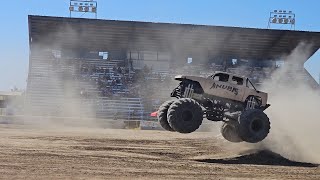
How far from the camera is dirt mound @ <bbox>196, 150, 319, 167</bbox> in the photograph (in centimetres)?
1365

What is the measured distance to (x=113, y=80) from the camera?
145 ft

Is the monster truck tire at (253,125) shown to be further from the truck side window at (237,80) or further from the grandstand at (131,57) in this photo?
the grandstand at (131,57)

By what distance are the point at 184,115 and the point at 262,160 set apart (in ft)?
8.39

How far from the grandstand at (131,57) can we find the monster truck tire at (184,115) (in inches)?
1030

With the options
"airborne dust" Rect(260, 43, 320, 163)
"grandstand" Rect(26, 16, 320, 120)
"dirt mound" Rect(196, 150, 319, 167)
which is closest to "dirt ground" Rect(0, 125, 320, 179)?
"dirt mound" Rect(196, 150, 319, 167)

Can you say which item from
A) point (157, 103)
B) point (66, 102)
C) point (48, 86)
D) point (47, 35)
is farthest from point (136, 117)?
point (47, 35)

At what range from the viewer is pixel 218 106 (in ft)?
49.1

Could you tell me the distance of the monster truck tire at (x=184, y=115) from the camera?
45.2 ft

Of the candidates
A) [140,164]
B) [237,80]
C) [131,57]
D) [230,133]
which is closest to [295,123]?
[230,133]

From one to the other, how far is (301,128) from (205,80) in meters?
4.72

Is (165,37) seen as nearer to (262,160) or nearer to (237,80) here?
(237,80)

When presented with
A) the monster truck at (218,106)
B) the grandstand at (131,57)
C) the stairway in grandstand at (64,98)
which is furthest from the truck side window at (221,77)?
the grandstand at (131,57)

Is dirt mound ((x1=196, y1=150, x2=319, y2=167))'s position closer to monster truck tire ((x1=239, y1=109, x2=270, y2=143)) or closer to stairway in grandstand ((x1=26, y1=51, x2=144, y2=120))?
monster truck tire ((x1=239, y1=109, x2=270, y2=143))

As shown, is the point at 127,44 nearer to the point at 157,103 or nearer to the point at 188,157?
the point at 157,103
